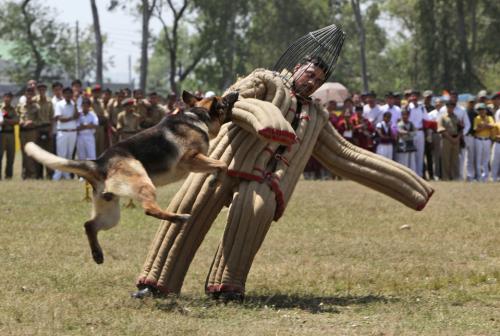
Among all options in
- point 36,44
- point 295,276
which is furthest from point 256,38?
point 295,276

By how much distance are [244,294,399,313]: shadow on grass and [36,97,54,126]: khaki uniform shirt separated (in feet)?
48.2

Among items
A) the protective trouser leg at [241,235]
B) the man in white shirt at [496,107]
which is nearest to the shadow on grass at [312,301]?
the protective trouser leg at [241,235]

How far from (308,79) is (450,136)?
16.3 meters

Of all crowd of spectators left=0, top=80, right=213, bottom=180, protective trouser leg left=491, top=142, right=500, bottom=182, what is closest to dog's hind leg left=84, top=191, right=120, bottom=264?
crowd of spectators left=0, top=80, right=213, bottom=180

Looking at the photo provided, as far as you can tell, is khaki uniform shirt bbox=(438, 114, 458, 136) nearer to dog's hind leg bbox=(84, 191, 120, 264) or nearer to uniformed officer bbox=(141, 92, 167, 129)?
uniformed officer bbox=(141, 92, 167, 129)

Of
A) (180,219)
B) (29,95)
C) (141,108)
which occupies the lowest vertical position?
(180,219)

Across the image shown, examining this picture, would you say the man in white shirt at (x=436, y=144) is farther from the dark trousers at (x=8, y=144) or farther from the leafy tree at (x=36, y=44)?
the leafy tree at (x=36, y=44)

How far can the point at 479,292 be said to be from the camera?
927cm

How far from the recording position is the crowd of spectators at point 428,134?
24375 millimetres

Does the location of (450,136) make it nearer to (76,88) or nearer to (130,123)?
(130,123)

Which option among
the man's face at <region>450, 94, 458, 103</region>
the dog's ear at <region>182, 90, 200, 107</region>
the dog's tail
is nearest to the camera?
the dog's tail

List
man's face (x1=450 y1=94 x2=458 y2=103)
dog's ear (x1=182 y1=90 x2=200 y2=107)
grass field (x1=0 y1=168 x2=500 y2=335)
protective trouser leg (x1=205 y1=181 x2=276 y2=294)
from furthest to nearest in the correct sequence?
man's face (x1=450 y1=94 x2=458 y2=103) < dog's ear (x1=182 y1=90 x2=200 y2=107) < protective trouser leg (x1=205 y1=181 x2=276 y2=294) < grass field (x1=0 y1=168 x2=500 y2=335)

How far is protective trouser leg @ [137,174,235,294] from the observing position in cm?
846

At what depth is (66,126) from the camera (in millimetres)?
22797
